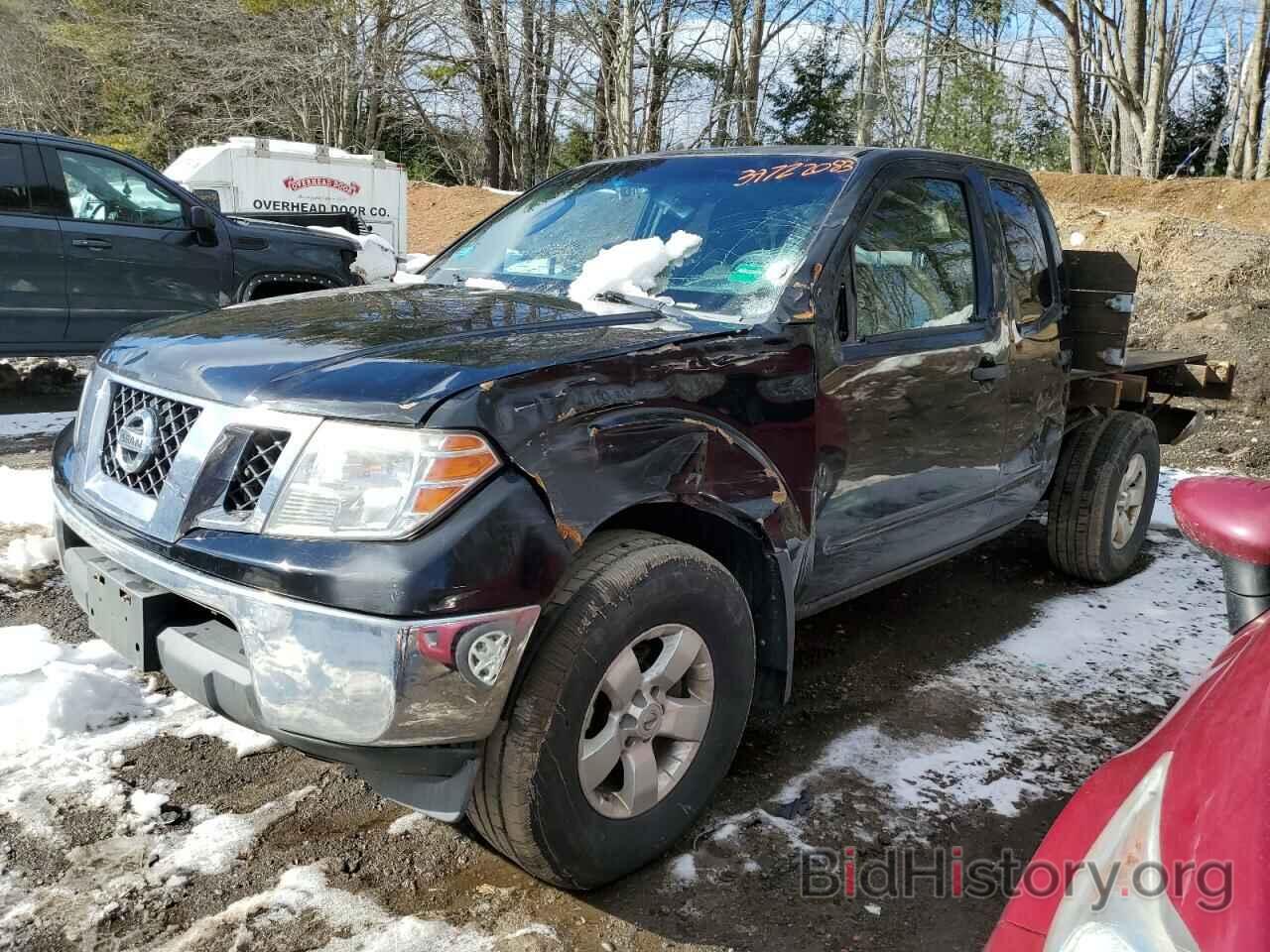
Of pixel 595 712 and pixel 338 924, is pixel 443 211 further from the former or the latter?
pixel 338 924

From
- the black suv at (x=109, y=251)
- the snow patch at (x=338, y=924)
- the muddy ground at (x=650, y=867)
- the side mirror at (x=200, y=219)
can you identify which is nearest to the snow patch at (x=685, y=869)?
the muddy ground at (x=650, y=867)

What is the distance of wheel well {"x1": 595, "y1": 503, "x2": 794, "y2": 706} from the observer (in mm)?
2848

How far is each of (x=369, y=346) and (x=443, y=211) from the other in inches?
850

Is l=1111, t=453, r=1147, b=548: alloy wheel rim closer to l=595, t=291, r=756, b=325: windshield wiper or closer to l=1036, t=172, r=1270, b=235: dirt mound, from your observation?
l=595, t=291, r=756, b=325: windshield wiper

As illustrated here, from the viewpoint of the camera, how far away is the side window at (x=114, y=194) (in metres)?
7.41

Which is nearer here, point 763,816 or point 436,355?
point 436,355

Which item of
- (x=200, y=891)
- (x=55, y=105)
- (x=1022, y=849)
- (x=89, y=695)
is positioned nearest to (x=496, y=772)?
(x=200, y=891)

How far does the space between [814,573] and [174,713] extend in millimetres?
2089

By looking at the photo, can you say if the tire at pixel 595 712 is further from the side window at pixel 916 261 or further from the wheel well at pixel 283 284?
the wheel well at pixel 283 284

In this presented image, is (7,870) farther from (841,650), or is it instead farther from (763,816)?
(841,650)

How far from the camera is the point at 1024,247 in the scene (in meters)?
4.38

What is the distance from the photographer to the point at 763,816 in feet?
9.89

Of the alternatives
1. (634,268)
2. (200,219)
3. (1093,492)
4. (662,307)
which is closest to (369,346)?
(662,307)


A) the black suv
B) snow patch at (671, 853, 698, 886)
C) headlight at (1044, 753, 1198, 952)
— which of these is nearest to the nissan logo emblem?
snow patch at (671, 853, 698, 886)
